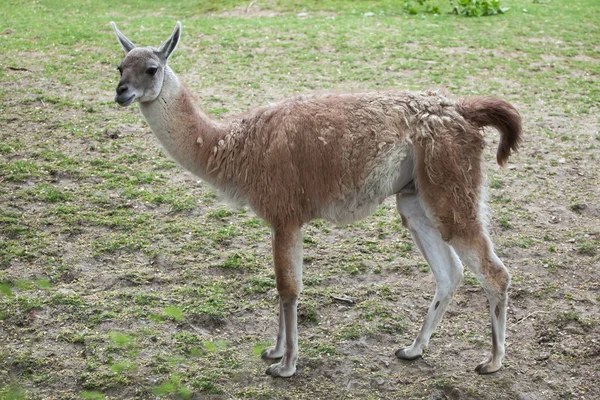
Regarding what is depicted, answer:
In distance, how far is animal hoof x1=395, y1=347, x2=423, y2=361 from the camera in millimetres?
4574

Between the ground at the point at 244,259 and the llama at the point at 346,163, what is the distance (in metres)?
0.32

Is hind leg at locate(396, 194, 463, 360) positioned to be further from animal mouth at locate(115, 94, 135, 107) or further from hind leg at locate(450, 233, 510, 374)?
animal mouth at locate(115, 94, 135, 107)

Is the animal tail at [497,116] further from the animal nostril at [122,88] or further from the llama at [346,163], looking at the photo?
the animal nostril at [122,88]

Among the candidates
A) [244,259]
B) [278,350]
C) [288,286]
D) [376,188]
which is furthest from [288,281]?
[244,259]

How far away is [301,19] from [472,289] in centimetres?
825

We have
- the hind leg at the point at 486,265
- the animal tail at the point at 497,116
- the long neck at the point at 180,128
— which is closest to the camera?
the hind leg at the point at 486,265

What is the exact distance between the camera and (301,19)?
496 inches

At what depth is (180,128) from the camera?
4594mm

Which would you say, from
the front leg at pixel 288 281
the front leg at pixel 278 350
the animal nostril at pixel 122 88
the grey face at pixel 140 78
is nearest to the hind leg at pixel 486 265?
the front leg at pixel 288 281

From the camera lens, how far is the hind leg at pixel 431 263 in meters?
4.60

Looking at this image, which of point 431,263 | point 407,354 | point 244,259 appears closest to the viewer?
point 407,354

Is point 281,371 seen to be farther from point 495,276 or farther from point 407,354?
point 495,276

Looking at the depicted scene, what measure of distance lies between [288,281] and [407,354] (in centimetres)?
90

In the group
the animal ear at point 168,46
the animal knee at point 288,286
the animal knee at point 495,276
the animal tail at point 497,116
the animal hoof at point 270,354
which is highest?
the animal ear at point 168,46
